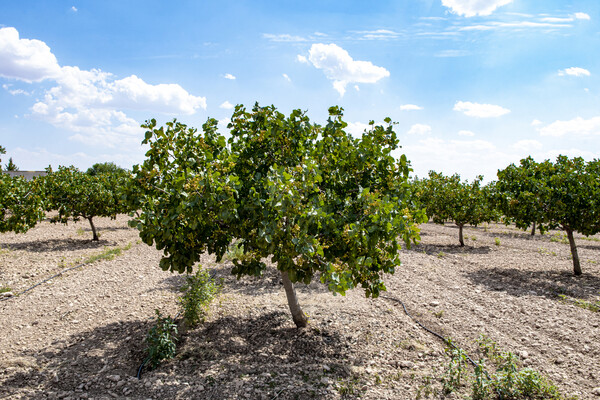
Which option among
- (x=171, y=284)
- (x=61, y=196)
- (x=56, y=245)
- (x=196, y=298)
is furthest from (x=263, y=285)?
(x=61, y=196)

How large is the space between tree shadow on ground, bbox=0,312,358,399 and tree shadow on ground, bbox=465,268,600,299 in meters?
6.91

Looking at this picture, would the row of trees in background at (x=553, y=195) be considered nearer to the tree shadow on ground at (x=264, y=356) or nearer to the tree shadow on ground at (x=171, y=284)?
the tree shadow on ground at (x=264, y=356)

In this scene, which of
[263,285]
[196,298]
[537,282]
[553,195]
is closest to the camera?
[196,298]

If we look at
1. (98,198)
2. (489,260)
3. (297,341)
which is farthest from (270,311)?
(98,198)

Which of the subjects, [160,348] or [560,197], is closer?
[160,348]

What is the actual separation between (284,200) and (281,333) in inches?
154

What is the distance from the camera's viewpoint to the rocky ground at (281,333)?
5.55 m

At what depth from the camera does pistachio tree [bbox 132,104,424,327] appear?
4637mm

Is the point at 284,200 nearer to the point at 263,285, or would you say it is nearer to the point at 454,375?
the point at 454,375

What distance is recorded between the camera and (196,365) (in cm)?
613

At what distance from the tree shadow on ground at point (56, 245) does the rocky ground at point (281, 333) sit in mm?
3301

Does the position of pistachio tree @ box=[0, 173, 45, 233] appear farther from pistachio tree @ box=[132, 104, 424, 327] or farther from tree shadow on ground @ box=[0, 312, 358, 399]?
pistachio tree @ box=[132, 104, 424, 327]

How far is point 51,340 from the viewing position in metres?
7.34

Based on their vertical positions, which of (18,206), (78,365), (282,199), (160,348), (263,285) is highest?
(282,199)
